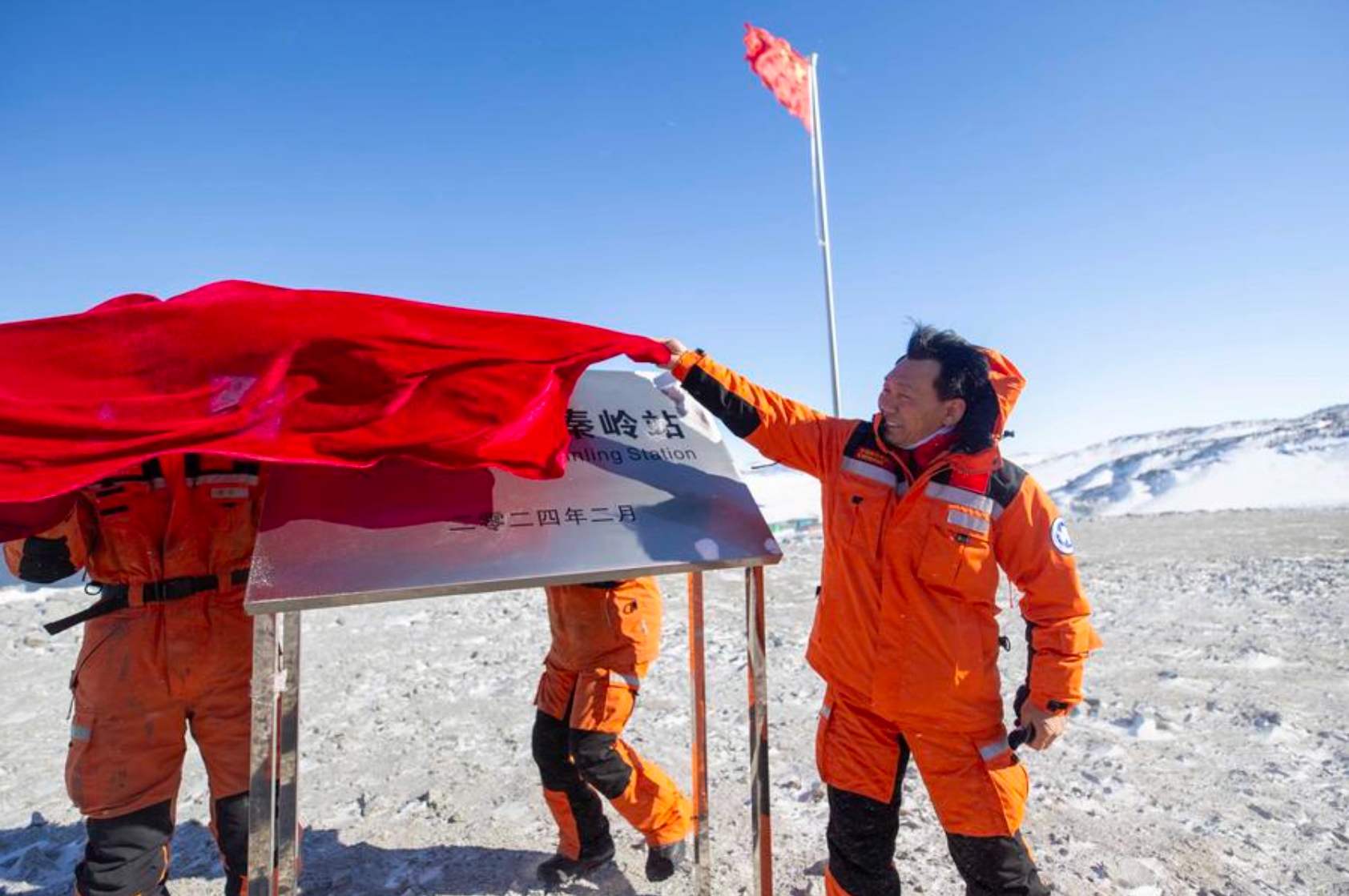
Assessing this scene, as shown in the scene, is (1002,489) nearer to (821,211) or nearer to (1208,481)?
(821,211)

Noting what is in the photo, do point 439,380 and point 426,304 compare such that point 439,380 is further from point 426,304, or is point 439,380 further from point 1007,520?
point 1007,520

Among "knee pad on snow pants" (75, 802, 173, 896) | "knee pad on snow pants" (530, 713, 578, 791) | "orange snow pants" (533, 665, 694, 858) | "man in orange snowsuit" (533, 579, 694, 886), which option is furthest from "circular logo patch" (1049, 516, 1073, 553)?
"knee pad on snow pants" (75, 802, 173, 896)

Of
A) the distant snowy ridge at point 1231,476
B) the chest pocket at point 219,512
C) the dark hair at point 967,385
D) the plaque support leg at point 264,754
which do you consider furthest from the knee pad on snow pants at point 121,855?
the distant snowy ridge at point 1231,476

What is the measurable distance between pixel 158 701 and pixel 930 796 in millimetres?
2437

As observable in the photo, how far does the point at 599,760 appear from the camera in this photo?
3016 millimetres

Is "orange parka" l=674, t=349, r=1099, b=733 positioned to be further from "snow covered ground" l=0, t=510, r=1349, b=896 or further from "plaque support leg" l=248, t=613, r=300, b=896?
"plaque support leg" l=248, t=613, r=300, b=896

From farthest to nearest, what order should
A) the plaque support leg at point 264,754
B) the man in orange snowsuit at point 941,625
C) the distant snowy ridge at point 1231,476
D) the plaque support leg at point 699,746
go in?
the distant snowy ridge at point 1231,476 < the plaque support leg at point 699,746 < the man in orange snowsuit at point 941,625 < the plaque support leg at point 264,754

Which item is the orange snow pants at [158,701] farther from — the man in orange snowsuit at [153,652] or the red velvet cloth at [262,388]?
the red velvet cloth at [262,388]

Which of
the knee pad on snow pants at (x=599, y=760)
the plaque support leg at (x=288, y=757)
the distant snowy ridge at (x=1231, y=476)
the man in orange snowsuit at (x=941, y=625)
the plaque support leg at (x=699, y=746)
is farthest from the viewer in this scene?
the distant snowy ridge at (x=1231, y=476)

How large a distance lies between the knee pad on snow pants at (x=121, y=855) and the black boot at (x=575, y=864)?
1447 millimetres

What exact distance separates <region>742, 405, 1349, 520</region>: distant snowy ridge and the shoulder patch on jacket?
48.3 feet

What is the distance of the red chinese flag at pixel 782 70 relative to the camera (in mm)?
10812

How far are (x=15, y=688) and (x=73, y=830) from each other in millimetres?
2685

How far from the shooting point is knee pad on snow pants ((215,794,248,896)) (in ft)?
8.01
